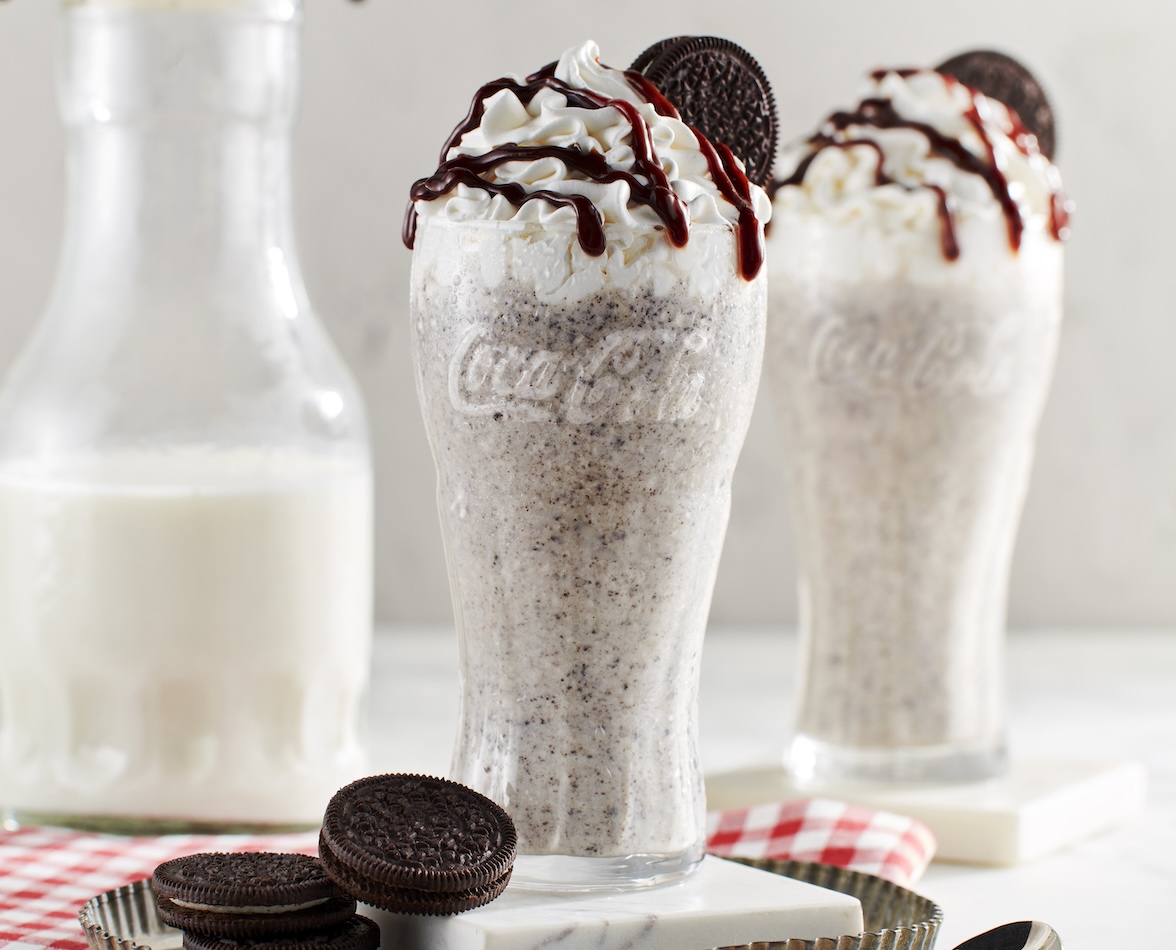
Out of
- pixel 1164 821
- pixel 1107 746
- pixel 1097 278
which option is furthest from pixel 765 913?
pixel 1097 278

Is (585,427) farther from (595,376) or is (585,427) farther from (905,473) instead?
(905,473)

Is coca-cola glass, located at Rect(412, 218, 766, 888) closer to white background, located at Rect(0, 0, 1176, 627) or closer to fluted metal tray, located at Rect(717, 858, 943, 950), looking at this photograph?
fluted metal tray, located at Rect(717, 858, 943, 950)

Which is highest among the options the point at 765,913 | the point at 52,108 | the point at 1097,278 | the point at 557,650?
the point at 52,108

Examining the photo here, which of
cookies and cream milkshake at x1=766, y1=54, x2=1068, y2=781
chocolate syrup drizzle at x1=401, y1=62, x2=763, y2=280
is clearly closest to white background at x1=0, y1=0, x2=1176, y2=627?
cookies and cream milkshake at x1=766, y1=54, x2=1068, y2=781

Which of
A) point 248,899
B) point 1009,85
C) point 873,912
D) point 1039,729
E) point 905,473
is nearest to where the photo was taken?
point 248,899

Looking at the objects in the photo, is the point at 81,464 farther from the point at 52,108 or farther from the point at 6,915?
the point at 52,108

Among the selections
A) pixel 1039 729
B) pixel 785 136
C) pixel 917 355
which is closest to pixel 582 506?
pixel 917 355
